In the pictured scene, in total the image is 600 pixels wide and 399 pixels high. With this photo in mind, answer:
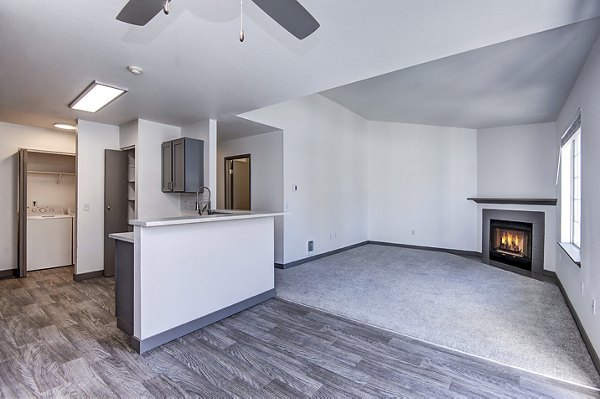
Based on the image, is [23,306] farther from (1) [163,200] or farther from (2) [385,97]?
(2) [385,97]

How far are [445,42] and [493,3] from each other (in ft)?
1.47

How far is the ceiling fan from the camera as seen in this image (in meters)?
1.40

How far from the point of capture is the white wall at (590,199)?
7.17ft

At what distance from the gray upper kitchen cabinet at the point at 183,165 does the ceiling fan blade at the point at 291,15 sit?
10.1 ft

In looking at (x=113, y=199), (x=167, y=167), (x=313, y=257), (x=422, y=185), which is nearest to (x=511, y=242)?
(x=422, y=185)

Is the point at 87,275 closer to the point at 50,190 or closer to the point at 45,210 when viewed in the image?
the point at 45,210

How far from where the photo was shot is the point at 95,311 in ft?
10.5

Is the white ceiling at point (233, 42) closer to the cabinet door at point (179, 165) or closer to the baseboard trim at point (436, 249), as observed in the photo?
the cabinet door at point (179, 165)

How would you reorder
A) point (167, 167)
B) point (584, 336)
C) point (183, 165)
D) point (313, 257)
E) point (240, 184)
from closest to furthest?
point (584, 336) < point (183, 165) < point (167, 167) < point (313, 257) < point (240, 184)

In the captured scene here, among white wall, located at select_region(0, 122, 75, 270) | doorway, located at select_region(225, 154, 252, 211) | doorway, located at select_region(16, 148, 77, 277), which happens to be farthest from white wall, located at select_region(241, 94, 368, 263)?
white wall, located at select_region(0, 122, 75, 270)

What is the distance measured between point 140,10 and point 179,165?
307 centimetres

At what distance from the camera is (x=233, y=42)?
7.21 feet

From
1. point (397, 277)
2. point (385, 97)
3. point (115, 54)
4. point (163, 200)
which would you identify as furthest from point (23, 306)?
point (385, 97)

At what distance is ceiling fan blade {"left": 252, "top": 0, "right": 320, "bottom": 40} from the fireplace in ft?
17.8
